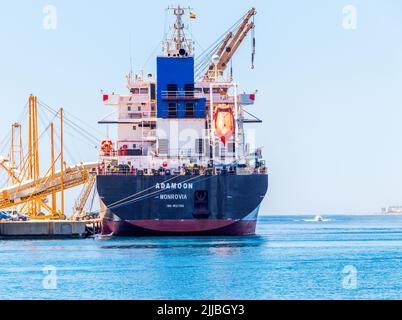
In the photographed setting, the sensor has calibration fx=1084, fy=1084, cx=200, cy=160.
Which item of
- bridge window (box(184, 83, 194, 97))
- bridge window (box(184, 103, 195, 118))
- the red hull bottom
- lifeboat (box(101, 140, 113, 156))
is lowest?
the red hull bottom

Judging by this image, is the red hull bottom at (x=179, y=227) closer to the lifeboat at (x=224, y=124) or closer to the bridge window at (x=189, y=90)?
the lifeboat at (x=224, y=124)

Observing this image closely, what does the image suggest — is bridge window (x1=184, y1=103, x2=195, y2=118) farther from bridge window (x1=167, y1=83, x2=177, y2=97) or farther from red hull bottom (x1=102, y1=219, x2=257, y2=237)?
red hull bottom (x1=102, y1=219, x2=257, y2=237)

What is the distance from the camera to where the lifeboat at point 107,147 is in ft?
295

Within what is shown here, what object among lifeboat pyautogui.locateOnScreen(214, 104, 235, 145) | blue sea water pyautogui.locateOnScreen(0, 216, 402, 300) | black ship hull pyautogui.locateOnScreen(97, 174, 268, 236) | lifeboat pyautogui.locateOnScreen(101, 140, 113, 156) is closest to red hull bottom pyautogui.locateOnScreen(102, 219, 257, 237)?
black ship hull pyautogui.locateOnScreen(97, 174, 268, 236)

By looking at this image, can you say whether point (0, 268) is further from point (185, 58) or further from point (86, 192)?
point (86, 192)

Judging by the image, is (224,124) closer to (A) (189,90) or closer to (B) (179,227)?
(A) (189,90)

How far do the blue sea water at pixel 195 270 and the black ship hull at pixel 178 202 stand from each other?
142cm

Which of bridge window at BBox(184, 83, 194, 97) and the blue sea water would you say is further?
bridge window at BBox(184, 83, 194, 97)

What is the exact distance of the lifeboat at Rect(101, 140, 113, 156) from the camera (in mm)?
89875

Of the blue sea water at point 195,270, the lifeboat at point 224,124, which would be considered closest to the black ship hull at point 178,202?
the blue sea water at point 195,270
